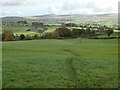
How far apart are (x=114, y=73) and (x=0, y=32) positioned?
622 inches

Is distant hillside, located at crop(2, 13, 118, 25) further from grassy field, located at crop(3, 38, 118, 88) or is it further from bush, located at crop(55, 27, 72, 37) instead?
grassy field, located at crop(3, 38, 118, 88)

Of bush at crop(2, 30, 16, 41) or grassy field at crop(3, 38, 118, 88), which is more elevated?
bush at crop(2, 30, 16, 41)

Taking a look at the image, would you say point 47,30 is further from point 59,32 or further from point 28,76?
point 28,76

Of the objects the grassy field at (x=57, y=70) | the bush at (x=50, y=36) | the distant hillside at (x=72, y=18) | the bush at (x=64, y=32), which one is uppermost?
the distant hillside at (x=72, y=18)

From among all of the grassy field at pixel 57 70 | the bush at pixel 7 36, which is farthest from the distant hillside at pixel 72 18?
the grassy field at pixel 57 70

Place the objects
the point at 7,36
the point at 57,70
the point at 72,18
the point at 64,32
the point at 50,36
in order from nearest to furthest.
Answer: the point at 57,70, the point at 7,36, the point at 50,36, the point at 64,32, the point at 72,18

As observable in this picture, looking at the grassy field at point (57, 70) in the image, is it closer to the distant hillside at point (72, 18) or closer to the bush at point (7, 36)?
the bush at point (7, 36)

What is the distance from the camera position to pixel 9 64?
21.7 metres

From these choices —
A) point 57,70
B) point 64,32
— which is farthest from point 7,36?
point 57,70

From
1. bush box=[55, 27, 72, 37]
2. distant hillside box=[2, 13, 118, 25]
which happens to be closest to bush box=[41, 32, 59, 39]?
bush box=[55, 27, 72, 37]

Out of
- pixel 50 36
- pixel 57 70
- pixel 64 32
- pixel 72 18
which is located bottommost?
pixel 57 70

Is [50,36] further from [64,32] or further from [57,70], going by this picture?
[57,70]

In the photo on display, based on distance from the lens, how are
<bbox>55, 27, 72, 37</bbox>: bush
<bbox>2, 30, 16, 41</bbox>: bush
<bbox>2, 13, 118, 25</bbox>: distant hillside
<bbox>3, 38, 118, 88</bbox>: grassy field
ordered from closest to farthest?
<bbox>3, 38, 118, 88</bbox>: grassy field, <bbox>2, 30, 16, 41</bbox>: bush, <bbox>55, 27, 72, 37</bbox>: bush, <bbox>2, 13, 118, 25</bbox>: distant hillside

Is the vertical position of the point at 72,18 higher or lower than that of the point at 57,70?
higher
